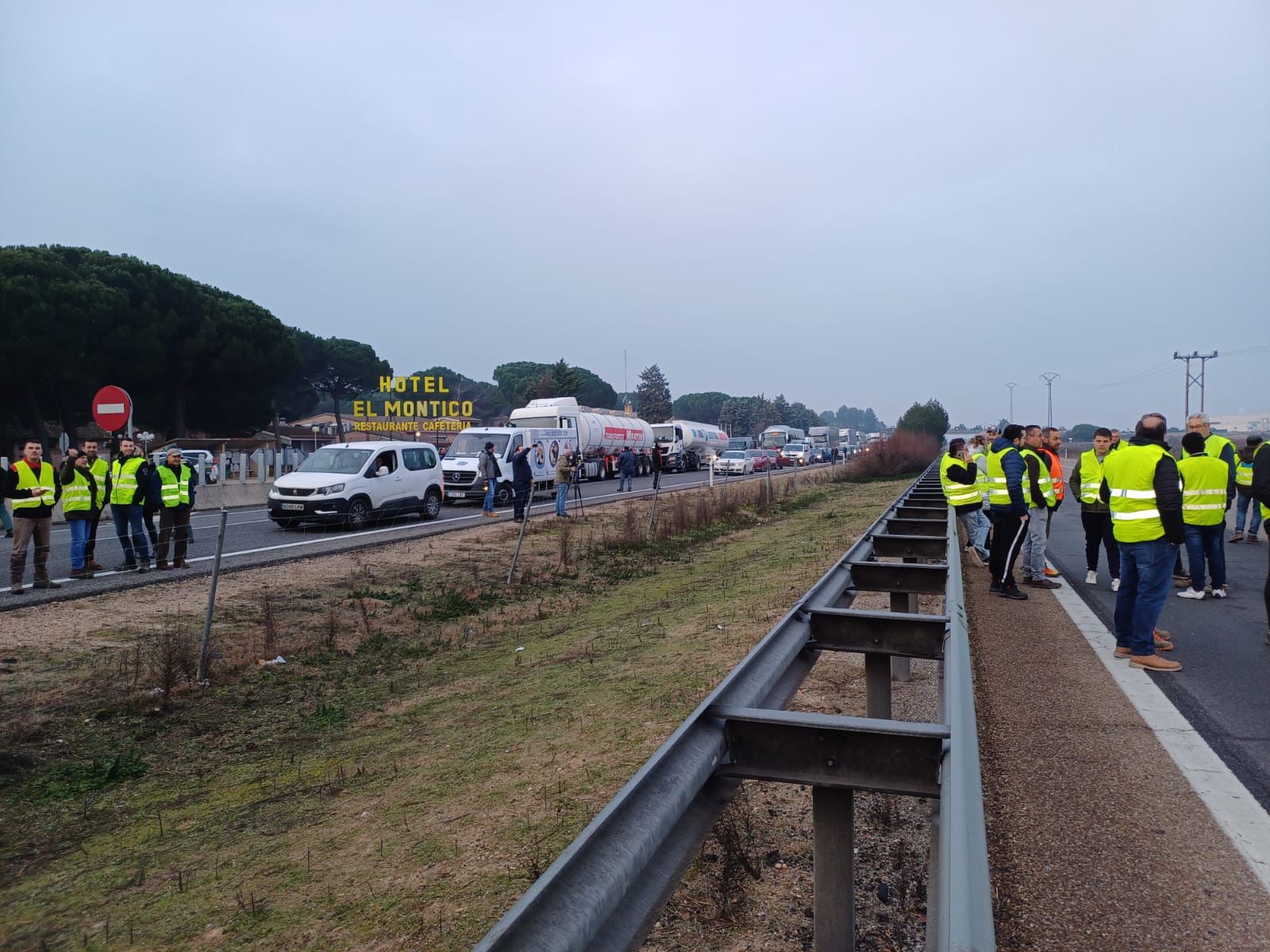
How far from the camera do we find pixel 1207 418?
32.8ft

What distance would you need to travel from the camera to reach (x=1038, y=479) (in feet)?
33.2

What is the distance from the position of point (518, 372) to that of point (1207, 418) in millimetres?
128984

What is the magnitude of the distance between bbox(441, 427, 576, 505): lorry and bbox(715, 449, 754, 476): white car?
62.7 feet

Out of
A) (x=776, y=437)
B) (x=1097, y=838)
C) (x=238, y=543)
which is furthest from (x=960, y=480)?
(x=776, y=437)

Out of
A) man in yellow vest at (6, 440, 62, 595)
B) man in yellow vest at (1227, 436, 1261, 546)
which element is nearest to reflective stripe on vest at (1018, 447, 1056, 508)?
man in yellow vest at (1227, 436, 1261, 546)

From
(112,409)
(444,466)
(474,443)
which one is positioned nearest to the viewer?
(112,409)

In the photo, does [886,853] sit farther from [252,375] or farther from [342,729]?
[252,375]

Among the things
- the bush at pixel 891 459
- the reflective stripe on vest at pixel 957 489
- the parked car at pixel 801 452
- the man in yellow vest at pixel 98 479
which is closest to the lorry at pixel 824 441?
the parked car at pixel 801 452

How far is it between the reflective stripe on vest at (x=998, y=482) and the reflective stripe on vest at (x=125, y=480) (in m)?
11.2

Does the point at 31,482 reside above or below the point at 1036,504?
above

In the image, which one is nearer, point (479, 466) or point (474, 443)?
point (479, 466)

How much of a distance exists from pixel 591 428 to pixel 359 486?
67.2 feet

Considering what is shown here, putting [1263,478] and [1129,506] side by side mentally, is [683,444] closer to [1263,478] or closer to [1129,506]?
[1263,478]

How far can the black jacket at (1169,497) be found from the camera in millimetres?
6527
